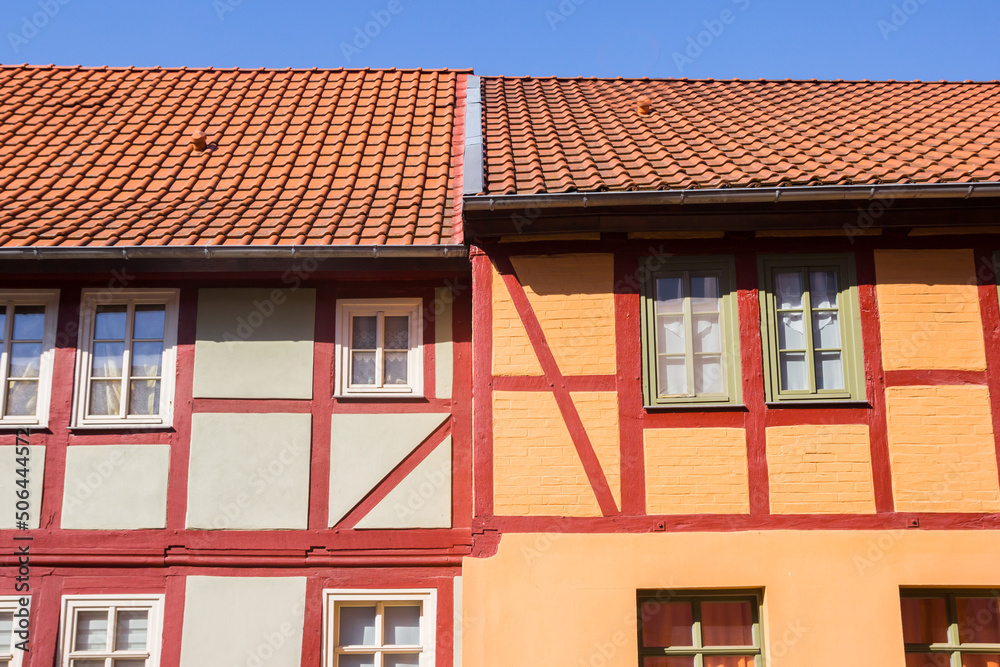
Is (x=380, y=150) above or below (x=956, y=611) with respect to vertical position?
above

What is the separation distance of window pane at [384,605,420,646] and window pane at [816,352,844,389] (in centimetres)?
363

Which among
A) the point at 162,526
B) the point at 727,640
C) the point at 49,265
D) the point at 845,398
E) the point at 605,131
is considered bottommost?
the point at 727,640

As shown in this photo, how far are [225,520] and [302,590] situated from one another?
2.73 ft

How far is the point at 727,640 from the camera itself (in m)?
6.79

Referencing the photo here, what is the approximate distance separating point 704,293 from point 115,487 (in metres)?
4.96

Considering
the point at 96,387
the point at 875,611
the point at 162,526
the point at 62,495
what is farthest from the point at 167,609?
the point at 875,611

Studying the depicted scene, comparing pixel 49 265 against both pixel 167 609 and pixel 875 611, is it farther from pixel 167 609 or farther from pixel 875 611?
pixel 875 611

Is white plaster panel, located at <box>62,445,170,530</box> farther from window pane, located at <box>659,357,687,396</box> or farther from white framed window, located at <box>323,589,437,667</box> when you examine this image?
window pane, located at <box>659,357,687,396</box>

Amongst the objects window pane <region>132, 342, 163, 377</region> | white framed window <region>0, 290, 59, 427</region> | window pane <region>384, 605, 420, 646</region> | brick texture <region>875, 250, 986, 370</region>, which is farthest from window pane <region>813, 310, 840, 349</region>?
white framed window <region>0, 290, 59, 427</region>

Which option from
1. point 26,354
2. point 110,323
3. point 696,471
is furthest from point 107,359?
point 696,471

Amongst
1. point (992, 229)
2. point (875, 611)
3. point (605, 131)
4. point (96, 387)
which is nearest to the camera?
point (875, 611)

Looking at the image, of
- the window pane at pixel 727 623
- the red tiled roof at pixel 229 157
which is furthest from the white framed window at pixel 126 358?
the window pane at pixel 727 623

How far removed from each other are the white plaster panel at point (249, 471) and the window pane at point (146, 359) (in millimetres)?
607

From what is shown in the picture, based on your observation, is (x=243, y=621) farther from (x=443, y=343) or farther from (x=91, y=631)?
(x=443, y=343)
